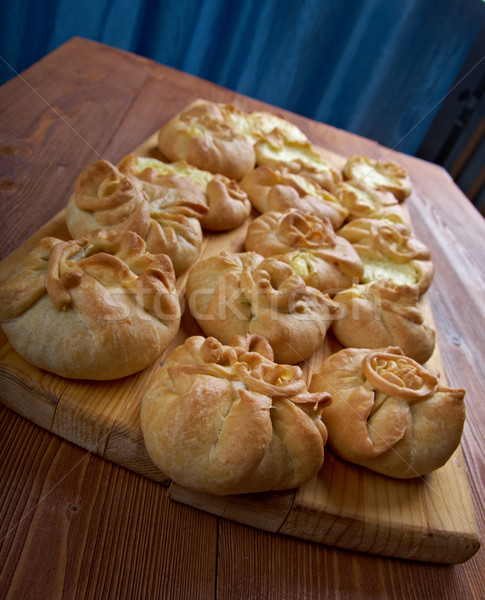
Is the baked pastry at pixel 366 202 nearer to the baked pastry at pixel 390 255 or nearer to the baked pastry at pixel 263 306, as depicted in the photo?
the baked pastry at pixel 390 255

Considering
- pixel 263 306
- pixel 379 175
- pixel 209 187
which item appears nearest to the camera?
pixel 263 306

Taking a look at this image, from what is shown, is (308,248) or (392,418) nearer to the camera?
(392,418)

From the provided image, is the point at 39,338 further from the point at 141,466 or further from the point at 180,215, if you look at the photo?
the point at 180,215

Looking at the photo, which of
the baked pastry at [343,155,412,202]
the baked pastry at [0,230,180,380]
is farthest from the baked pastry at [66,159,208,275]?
the baked pastry at [343,155,412,202]

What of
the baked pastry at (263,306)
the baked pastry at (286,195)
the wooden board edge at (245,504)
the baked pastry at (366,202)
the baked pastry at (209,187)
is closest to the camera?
the wooden board edge at (245,504)

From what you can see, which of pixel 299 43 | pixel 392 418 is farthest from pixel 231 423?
pixel 299 43

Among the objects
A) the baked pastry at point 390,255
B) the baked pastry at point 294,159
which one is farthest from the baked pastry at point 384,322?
the baked pastry at point 294,159

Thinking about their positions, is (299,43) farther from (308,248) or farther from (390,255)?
(308,248)
